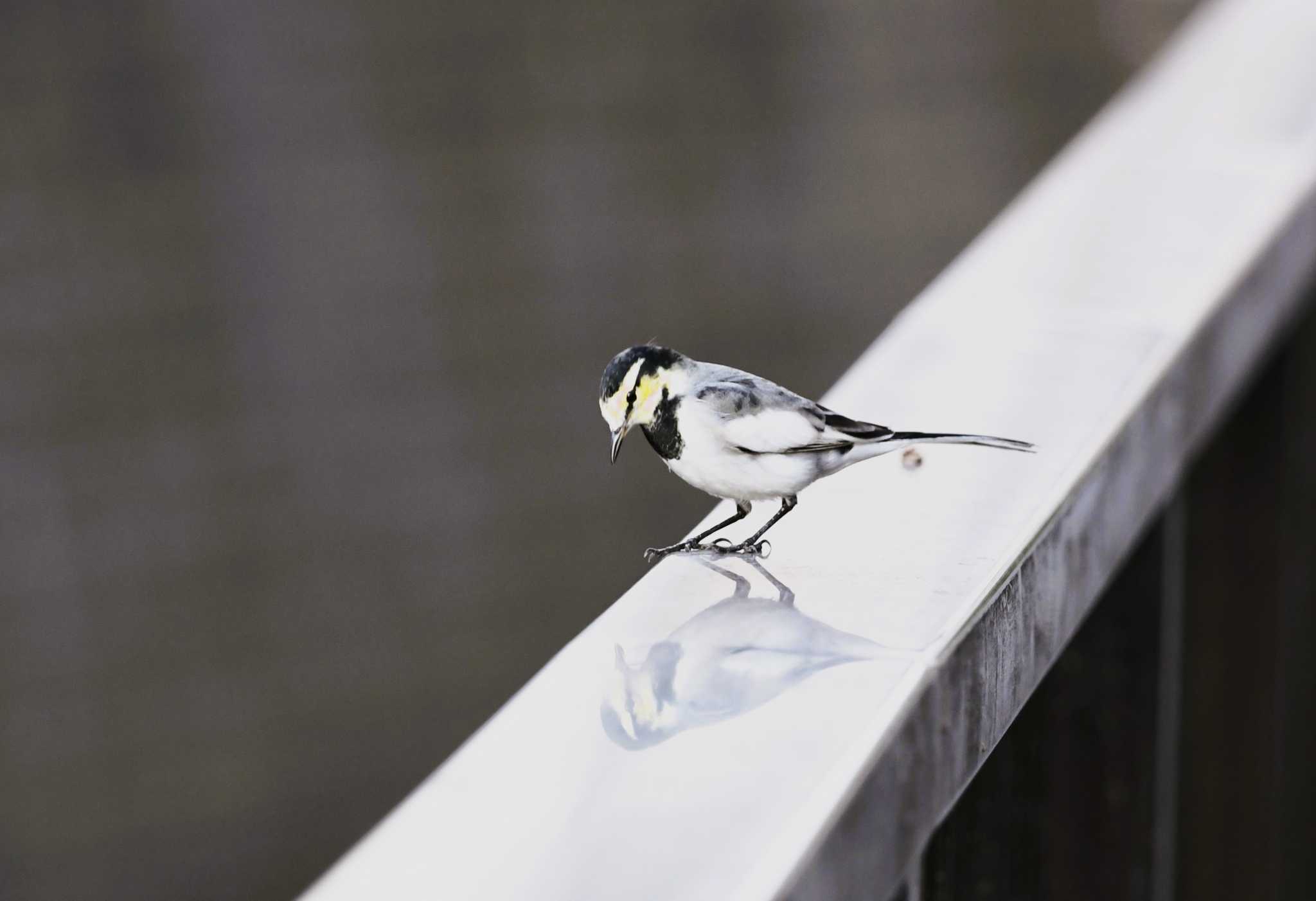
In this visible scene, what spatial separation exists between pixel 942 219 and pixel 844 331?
A: 41 cm

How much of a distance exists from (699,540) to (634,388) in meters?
0.07

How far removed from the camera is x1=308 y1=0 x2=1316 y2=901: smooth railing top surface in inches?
15.3

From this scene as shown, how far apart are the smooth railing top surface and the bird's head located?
7cm

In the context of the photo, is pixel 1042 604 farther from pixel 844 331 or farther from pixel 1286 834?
pixel 844 331

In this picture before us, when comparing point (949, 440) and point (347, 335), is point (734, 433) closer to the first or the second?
point (949, 440)

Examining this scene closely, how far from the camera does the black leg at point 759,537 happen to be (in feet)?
1.97

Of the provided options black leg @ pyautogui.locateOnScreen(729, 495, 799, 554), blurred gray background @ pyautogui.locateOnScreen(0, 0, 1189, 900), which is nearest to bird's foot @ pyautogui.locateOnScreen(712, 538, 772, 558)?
black leg @ pyautogui.locateOnScreen(729, 495, 799, 554)

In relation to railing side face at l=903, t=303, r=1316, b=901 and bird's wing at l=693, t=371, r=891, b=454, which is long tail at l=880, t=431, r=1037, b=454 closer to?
bird's wing at l=693, t=371, r=891, b=454

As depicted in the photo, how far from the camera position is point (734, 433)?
62 cm

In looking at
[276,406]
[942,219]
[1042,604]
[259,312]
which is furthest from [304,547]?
[1042,604]

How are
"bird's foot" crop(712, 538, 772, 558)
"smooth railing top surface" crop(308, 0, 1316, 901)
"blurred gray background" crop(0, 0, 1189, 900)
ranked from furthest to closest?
"blurred gray background" crop(0, 0, 1189, 900) → "bird's foot" crop(712, 538, 772, 558) → "smooth railing top surface" crop(308, 0, 1316, 901)

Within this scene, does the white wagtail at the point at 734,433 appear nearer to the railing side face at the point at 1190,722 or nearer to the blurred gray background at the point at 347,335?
the railing side face at the point at 1190,722

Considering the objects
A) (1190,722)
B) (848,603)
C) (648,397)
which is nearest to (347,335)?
(1190,722)

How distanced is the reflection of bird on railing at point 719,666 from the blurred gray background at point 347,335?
8.91 ft
